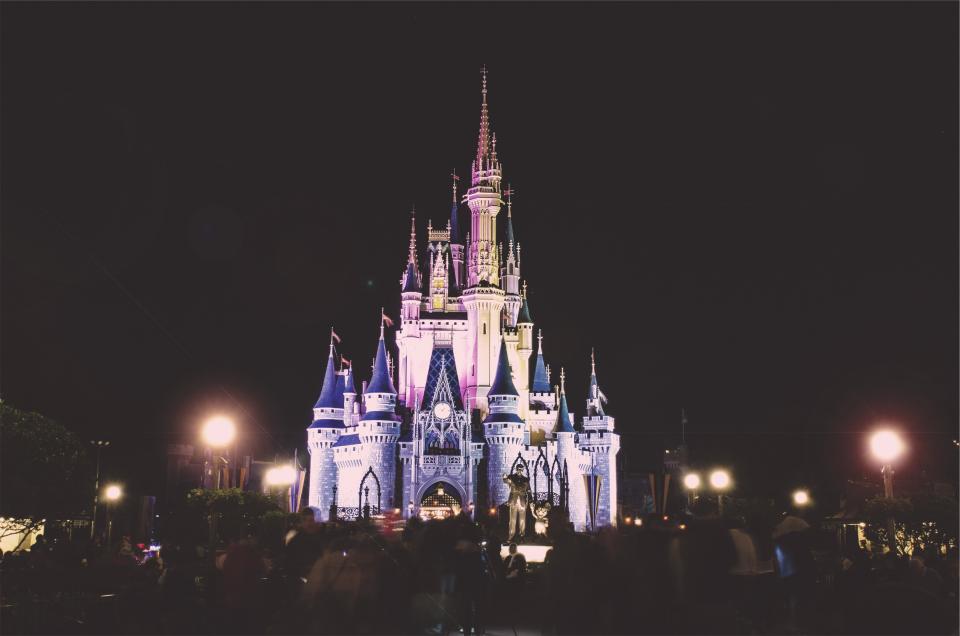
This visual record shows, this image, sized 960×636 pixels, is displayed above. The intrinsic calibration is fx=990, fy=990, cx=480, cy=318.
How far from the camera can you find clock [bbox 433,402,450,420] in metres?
73.1

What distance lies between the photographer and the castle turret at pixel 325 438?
74938 millimetres

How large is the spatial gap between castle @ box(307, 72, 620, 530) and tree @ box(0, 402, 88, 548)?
29.9 m

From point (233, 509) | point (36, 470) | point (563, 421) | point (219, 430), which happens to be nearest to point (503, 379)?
point (563, 421)

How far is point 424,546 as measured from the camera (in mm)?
14477

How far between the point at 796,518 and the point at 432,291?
227 ft

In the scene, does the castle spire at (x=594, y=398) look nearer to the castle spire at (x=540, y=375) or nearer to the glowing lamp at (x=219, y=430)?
the castle spire at (x=540, y=375)

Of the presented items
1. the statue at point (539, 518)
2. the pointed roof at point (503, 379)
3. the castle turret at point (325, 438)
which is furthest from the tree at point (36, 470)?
the pointed roof at point (503, 379)

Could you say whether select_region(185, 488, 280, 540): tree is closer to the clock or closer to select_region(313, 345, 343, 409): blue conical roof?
the clock

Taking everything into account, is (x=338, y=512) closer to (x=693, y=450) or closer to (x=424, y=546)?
(x=693, y=450)

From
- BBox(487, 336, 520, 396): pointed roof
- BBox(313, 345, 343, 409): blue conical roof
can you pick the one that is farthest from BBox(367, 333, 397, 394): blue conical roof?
BBox(487, 336, 520, 396): pointed roof

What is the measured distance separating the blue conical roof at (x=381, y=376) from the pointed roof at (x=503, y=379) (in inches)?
298

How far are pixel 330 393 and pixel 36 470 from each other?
136ft

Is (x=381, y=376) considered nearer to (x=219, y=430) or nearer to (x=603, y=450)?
(x=603, y=450)

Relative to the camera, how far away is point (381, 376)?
7450 centimetres
